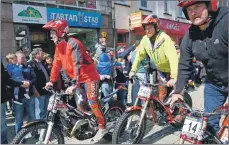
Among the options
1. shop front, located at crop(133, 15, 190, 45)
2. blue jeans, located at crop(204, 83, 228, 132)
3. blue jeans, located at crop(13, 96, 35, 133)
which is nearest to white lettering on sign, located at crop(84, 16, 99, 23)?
shop front, located at crop(133, 15, 190, 45)

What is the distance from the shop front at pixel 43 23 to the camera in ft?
34.9

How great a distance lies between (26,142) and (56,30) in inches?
61.5

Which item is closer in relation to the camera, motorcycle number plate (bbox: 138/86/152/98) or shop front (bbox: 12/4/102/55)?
motorcycle number plate (bbox: 138/86/152/98)

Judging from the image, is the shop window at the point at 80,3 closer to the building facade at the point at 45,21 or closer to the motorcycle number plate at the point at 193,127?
the building facade at the point at 45,21

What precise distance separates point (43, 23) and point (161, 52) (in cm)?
820

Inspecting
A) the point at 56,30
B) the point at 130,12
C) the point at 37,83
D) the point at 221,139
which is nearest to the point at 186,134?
the point at 221,139

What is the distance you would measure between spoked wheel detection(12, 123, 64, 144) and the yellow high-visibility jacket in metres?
1.74

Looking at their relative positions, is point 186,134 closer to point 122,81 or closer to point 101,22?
point 122,81

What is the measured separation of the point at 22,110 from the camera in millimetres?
4691

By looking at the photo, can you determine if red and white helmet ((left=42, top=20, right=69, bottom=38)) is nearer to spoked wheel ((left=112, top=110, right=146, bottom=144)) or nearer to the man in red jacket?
the man in red jacket

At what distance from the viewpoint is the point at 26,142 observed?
3.21 metres

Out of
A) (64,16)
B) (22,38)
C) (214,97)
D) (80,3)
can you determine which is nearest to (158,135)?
→ (214,97)

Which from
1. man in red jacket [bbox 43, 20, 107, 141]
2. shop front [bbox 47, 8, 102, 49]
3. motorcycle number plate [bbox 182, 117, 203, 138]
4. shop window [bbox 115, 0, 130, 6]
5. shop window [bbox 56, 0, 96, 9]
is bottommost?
motorcycle number plate [bbox 182, 117, 203, 138]

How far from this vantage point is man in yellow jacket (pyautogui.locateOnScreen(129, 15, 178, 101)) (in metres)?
4.28
